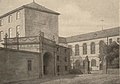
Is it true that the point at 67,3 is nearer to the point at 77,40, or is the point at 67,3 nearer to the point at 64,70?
the point at 64,70

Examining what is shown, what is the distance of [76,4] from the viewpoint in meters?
18.5

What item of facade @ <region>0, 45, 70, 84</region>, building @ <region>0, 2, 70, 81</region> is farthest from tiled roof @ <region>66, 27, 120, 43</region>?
facade @ <region>0, 45, 70, 84</region>

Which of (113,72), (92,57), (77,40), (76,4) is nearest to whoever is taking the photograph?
(76,4)

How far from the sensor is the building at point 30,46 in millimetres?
23281

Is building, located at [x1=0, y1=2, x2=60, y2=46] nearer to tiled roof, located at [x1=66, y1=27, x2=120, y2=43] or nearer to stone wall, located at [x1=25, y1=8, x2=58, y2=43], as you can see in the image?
stone wall, located at [x1=25, y1=8, x2=58, y2=43]

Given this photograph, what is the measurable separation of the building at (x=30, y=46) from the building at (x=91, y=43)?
9.98 meters

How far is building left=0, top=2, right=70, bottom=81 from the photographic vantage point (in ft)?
76.4

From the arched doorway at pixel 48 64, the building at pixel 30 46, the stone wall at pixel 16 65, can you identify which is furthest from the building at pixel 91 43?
the stone wall at pixel 16 65

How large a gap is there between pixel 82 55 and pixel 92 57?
3743 millimetres

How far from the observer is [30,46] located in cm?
2947

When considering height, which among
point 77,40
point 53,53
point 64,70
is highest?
point 77,40

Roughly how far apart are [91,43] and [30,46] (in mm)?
27263

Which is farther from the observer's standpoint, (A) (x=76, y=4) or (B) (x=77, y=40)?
(B) (x=77, y=40)

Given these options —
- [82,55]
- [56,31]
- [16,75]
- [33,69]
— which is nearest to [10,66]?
[16,75]
